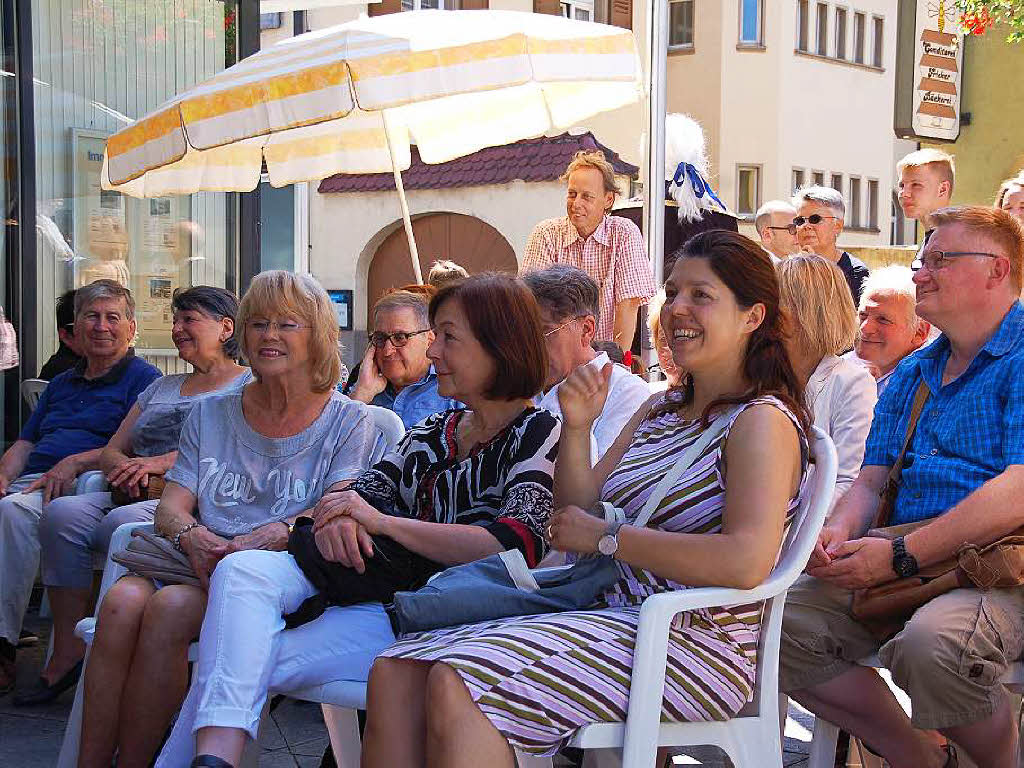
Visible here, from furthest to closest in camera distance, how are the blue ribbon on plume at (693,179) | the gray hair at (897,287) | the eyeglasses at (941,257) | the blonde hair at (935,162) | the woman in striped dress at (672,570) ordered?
the blue ribbon on plume at (693,179)
the blonde hair at (935,162)
the gray hair at (897,287)
the eyeglasses at (941,257)
the woman in striped dress at (672,570)

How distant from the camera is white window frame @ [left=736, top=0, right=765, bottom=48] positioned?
24.9 metres

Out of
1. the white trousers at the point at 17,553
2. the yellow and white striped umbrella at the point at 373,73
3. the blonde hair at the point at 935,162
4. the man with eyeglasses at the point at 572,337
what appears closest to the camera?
the man with eyeglasses at the point at 572,337

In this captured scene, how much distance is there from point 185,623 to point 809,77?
2396 cm

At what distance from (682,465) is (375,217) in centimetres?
1887

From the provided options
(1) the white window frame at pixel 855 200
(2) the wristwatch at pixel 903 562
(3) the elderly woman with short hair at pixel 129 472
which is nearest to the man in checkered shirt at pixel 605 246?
(3) the elderly woman with short hair at pixel 129 472

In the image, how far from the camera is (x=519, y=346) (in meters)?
3.35

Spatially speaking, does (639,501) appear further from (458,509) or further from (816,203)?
(816,203)

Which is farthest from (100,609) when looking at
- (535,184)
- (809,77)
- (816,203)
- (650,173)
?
(809,77)

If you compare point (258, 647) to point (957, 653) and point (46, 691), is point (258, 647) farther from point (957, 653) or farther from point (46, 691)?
point (46, 691)

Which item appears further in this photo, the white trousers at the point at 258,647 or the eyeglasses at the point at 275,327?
the eyeglasses at the point at 275,327

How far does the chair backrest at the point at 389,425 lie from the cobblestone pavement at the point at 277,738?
3.14 feet

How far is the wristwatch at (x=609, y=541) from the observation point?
2807mm

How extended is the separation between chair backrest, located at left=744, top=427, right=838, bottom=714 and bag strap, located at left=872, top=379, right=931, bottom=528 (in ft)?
2.31

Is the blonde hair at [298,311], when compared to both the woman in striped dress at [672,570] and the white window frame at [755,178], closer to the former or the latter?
the woman in striped dress at [672,570]
